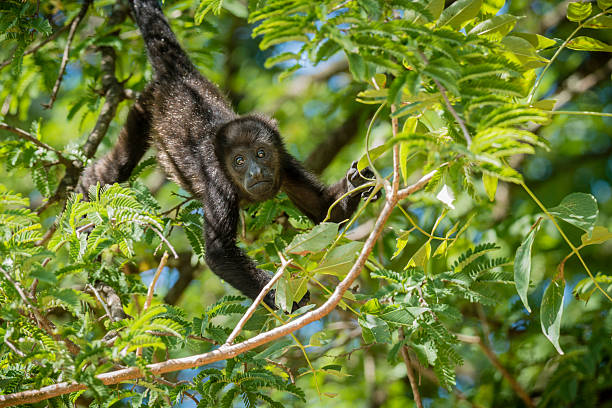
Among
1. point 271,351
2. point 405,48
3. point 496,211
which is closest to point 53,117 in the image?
point 496,211

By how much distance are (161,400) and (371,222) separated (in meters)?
3.08

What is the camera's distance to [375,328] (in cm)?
274

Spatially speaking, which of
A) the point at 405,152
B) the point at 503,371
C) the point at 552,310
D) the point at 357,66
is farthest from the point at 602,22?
the point at 503,371

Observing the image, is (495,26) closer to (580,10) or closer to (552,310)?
(580,10)

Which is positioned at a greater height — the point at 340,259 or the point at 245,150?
the point at 245,150

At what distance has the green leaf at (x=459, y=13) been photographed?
2475 mm

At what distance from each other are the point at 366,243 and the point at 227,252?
218 centimetres

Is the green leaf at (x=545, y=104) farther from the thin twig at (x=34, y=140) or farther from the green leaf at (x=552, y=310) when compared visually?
the thin twig at (x=34, y=140)

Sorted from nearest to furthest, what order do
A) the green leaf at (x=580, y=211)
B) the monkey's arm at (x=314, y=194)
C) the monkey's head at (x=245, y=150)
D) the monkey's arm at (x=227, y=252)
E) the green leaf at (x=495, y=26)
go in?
the green leaf at (x=580, y=211)
the green leaf at (x=495, y=26)
the monkey's arm at (x=227, y=252)
the monkey's arm at (x=314, y=194)
the monkey's head at (x=245, y=150)

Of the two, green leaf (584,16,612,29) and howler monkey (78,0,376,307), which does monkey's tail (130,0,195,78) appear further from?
green leaf (584,16,612,29)

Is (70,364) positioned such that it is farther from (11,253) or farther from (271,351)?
(271,351)

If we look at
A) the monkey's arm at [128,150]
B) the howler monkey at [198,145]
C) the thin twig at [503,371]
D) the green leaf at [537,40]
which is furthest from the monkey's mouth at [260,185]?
the green leaf at [537,40]

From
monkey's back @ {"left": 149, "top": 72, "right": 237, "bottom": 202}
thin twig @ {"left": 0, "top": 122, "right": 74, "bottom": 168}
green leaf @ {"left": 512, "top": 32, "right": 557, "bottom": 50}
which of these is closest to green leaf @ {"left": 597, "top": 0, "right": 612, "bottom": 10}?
green leaf @ {"left": 512, "top": 32, "right": 557, "bottom": 50}

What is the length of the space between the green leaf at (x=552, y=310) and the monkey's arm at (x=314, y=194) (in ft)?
7.15
